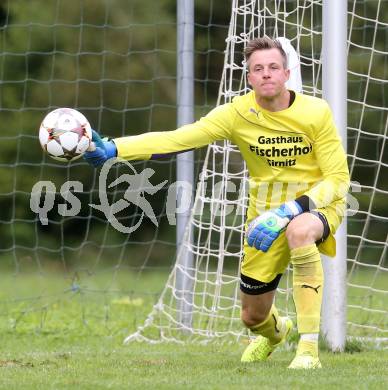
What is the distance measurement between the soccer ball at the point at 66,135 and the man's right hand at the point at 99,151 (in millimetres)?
63

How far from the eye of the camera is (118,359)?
6.42 meters

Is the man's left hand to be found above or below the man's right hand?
below

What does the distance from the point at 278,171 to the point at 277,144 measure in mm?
156

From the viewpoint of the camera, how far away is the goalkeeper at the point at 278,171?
5.66 metres

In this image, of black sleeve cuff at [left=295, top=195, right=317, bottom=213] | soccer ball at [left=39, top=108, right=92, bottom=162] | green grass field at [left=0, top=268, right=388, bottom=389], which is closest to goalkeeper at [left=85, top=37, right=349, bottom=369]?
black sleeve cuff at [left=295, top=195, right=317, bottom=213]

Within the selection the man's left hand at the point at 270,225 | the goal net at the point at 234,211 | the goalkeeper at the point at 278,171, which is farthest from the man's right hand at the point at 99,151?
the goal net at the point at 234,211

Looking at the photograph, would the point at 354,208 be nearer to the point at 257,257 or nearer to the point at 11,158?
the point at 257,257

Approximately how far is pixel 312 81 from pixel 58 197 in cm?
882

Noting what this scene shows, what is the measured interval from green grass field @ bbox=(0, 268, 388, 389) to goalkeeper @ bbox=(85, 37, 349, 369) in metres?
0.37

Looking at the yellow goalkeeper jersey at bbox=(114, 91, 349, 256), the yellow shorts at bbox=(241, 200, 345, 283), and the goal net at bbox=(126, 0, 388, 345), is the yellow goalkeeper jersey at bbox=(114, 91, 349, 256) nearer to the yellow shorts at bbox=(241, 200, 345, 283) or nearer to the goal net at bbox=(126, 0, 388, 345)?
the yellow shorts at bbox=(241, 200, 345, 283)

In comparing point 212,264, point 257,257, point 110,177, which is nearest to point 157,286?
point 110,177

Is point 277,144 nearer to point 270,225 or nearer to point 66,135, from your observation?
point 270,225

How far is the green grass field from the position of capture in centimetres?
514

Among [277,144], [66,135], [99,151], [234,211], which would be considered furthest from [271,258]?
[234,211]
